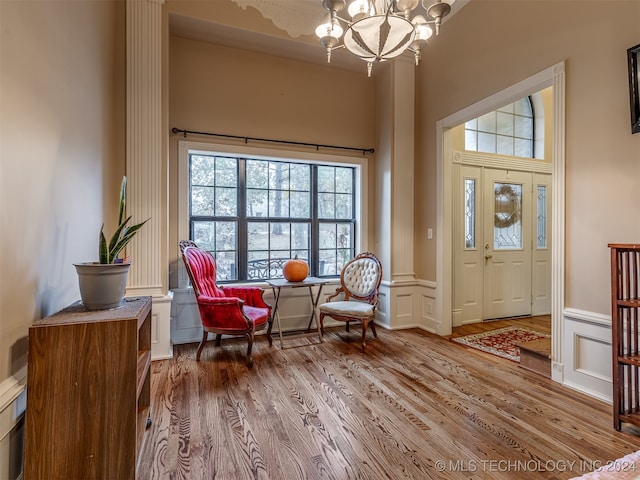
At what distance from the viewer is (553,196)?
106 inches

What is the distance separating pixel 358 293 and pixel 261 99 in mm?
2660

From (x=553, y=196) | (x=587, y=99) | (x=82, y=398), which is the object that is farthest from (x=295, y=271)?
(x=587, y=99)

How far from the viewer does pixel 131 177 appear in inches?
121

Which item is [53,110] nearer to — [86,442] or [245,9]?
[86,442]

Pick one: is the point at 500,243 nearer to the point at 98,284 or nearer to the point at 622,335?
the point at 622,335

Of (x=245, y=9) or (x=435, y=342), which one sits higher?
(x=245, y=9)

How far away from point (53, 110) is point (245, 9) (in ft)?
8.48

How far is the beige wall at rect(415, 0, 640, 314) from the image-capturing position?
2.23 m

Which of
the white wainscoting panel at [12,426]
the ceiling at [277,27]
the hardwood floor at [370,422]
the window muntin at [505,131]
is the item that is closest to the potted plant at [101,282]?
the white wainscoting panel at [12,426]

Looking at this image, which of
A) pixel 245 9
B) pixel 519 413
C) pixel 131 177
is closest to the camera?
pixel 519 413

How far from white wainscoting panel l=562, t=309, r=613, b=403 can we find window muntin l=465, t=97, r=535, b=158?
2712 millimetres

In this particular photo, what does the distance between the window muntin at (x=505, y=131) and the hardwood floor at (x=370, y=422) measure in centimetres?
293

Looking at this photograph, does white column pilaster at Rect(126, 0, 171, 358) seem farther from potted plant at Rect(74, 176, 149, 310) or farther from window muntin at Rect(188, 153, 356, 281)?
potted plant at Rect(74, 176, 149, 310)

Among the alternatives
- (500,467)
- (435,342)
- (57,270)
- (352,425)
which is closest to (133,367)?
(57,270)
